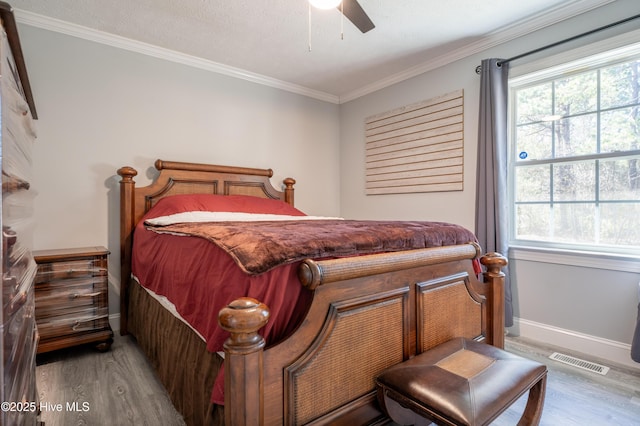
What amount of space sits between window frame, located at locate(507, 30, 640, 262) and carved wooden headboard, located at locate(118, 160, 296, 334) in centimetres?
213

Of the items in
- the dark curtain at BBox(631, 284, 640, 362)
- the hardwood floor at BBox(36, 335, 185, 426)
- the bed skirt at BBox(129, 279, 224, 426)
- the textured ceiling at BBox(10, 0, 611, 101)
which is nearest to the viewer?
the bed skirt at BBox(129, 279, 224, 426)

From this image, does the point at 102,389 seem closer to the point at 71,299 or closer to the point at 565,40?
the point at 71,299

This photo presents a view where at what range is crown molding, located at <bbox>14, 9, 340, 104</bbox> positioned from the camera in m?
2.39

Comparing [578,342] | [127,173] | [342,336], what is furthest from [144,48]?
[578,342]

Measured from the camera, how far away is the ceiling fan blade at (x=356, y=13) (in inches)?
66.3

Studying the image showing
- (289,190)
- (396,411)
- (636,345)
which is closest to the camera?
(396,411)

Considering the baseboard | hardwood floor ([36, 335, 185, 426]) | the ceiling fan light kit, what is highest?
the ceiling fan light kit

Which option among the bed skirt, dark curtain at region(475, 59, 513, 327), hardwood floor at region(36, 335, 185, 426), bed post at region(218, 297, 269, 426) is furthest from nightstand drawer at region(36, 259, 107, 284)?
dark curtain at region(475, 59, 513, 327)

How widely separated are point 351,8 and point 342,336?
5.31ft

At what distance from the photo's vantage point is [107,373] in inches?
77.0

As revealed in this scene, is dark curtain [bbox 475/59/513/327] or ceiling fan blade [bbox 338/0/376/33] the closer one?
ceiling fan blade [bbox 338/0/376/33]

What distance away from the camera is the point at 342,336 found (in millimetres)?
1145

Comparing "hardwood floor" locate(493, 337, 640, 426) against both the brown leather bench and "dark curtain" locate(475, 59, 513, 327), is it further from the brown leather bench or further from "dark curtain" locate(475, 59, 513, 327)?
"dark curtain" locate(475, 59, 513, 327)

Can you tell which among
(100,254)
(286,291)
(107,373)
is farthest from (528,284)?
(100,254)
